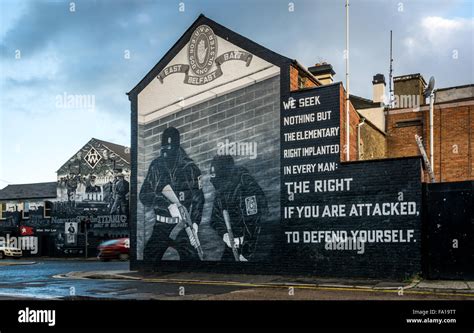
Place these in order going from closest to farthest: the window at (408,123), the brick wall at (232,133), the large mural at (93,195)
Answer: the brick wall at (232,133), the window at (408,123), the large mural at (93,195)

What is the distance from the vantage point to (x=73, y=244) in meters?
42.2

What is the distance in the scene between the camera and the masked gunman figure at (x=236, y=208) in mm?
17203

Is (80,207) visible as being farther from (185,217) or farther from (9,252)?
(185,217)

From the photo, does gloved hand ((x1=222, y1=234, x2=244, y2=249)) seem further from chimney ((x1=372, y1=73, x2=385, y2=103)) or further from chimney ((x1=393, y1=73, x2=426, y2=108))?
chimney ((x1=372, y1=73, x2=385, y2=103))

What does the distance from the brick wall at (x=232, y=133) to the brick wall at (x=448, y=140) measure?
10295 mm

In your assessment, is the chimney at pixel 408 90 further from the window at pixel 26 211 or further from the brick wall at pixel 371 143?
the window at pixel 26 211

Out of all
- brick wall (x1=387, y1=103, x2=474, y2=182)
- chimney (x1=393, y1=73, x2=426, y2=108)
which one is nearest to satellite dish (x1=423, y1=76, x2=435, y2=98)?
brick wall (x1=387, y1=103, x2=474, y2=182)

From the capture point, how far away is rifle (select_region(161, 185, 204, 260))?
18.4 meters

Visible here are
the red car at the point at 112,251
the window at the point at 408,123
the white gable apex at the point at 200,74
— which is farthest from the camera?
the red car at the point at 112,251

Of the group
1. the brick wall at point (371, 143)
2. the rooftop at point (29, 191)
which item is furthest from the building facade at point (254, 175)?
the rooftop at point (29, 191)

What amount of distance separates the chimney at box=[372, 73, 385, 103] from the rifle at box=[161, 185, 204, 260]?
1453cm

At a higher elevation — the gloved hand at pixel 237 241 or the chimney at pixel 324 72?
the chimney at pixel 324 72
